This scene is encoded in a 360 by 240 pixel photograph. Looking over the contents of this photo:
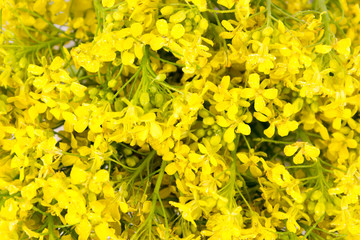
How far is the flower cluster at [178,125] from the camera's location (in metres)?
0.59

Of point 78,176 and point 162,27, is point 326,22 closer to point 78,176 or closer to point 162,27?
point 162,27

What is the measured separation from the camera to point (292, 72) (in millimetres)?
609

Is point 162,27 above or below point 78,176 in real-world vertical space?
above

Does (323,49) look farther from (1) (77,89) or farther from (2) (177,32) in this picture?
(1) (77,89)

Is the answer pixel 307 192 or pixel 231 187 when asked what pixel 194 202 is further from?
pixel 307 192

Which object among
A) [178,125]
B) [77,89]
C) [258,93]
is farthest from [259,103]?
[77,89]

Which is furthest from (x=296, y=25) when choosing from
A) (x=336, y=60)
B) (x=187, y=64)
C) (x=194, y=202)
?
(x=194, y=202)

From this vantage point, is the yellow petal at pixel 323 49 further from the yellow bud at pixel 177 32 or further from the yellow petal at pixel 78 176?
the yellow petal at pixel 78 176

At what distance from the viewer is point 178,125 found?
580 millimetres

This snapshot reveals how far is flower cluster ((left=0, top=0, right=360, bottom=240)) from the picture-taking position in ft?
1.93

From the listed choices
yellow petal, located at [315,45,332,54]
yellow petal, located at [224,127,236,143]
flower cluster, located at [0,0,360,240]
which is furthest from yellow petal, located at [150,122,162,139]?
yellow petal, located at [315,45,332,54]

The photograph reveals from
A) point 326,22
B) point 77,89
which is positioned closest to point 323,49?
point 326,22

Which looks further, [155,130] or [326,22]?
[326,22]

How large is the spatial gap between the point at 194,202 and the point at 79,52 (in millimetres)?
263
